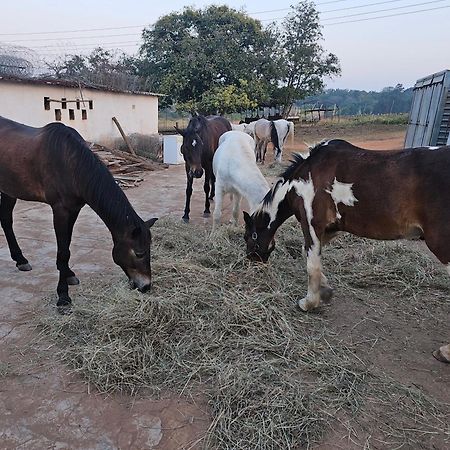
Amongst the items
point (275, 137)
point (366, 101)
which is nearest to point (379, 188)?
point (275, 137)

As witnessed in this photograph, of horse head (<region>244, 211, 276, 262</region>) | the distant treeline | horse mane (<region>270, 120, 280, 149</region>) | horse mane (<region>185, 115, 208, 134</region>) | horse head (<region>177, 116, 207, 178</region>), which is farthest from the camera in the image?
the distant treeline

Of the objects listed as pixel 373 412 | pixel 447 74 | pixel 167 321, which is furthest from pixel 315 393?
pixel 447 74

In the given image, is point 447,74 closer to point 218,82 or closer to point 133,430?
point 133,430

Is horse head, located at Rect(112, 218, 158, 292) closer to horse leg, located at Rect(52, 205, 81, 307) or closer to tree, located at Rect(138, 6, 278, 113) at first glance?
horse leg, located at Rect(52, 205, 81, 307)

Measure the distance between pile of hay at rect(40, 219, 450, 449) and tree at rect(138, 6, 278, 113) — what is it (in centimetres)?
1539

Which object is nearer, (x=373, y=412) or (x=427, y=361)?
(x=373, y=412)

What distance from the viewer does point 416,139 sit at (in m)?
9.57

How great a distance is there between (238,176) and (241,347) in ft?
7.01

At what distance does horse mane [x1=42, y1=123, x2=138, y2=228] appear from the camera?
9.00 feet

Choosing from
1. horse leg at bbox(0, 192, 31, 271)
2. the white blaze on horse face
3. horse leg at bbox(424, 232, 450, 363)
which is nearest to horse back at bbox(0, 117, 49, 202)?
horse leg at bbox(0, 192, 31, 271)

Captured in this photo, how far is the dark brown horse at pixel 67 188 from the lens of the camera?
2723 millimetres

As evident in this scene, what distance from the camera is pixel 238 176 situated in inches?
164

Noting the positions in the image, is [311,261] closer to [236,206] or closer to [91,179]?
[91,179]

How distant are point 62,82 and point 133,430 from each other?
1123cm
